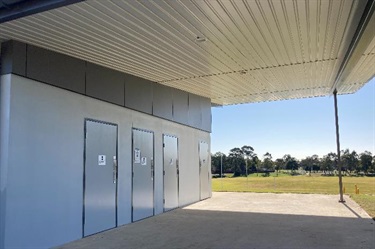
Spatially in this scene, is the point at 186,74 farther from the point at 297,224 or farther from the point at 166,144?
the point at 297,224

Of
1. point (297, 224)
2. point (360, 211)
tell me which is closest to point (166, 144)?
point (297, 224)

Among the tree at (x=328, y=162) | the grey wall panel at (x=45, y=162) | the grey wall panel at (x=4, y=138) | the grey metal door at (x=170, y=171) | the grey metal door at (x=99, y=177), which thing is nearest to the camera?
the grey wall panel at (x=4, y=138)

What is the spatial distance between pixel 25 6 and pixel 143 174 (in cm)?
560

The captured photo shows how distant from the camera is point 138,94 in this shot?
8.76 metres

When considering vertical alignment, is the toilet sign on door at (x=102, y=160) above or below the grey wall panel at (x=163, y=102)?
below

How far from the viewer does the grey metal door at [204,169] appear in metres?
12.8

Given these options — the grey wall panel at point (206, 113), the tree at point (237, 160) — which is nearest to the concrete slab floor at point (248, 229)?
the grey wall panel at point (206, 113)

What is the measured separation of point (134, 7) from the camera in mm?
Result: 4570

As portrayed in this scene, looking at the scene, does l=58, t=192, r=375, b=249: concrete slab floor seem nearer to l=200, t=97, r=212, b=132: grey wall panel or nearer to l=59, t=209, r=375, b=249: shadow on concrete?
l=59, t=209, r=375, b=249: shadow on concrete

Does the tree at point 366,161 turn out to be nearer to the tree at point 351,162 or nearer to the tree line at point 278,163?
the tree line at point 278,163

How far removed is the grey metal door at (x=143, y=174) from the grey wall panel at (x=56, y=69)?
90.6 inches

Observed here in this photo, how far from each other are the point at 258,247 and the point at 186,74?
4.61 m

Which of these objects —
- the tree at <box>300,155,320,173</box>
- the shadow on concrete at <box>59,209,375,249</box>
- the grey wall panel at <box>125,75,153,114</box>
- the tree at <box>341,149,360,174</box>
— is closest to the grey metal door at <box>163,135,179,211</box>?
the shadow on concrete at <box>59,209,375,249</box>

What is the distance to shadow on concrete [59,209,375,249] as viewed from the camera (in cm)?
602
